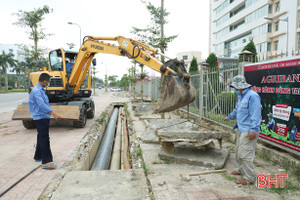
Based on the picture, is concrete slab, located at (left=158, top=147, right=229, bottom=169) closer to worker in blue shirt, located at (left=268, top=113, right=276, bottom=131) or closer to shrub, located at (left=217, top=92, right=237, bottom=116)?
worker in blue shirt, located at (left=268, top=113, right=276, bottom=131)

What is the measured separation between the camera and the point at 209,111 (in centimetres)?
724

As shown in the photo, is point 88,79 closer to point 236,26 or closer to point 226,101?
point 226,101

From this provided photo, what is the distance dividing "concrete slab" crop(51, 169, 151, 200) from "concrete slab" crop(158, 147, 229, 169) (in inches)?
34.7

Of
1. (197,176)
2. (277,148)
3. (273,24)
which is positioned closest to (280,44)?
(273,24)

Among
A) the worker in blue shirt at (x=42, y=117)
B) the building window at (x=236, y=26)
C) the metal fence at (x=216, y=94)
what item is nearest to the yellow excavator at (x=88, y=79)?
the metal fence at (x=216, y=94)

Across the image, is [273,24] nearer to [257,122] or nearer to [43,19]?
[43,19]

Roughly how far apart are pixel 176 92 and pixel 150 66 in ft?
5.63

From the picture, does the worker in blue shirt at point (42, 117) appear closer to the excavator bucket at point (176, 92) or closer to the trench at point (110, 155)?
the trench at point (110, 155)

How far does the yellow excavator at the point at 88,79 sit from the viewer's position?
4.10 m

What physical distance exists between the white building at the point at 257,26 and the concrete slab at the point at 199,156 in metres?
18.0

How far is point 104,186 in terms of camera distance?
3209mm

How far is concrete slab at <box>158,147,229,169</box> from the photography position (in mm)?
3943

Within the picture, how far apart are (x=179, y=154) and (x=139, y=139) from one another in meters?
2.10

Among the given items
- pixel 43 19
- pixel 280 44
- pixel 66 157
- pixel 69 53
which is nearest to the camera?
pixel 66 157
